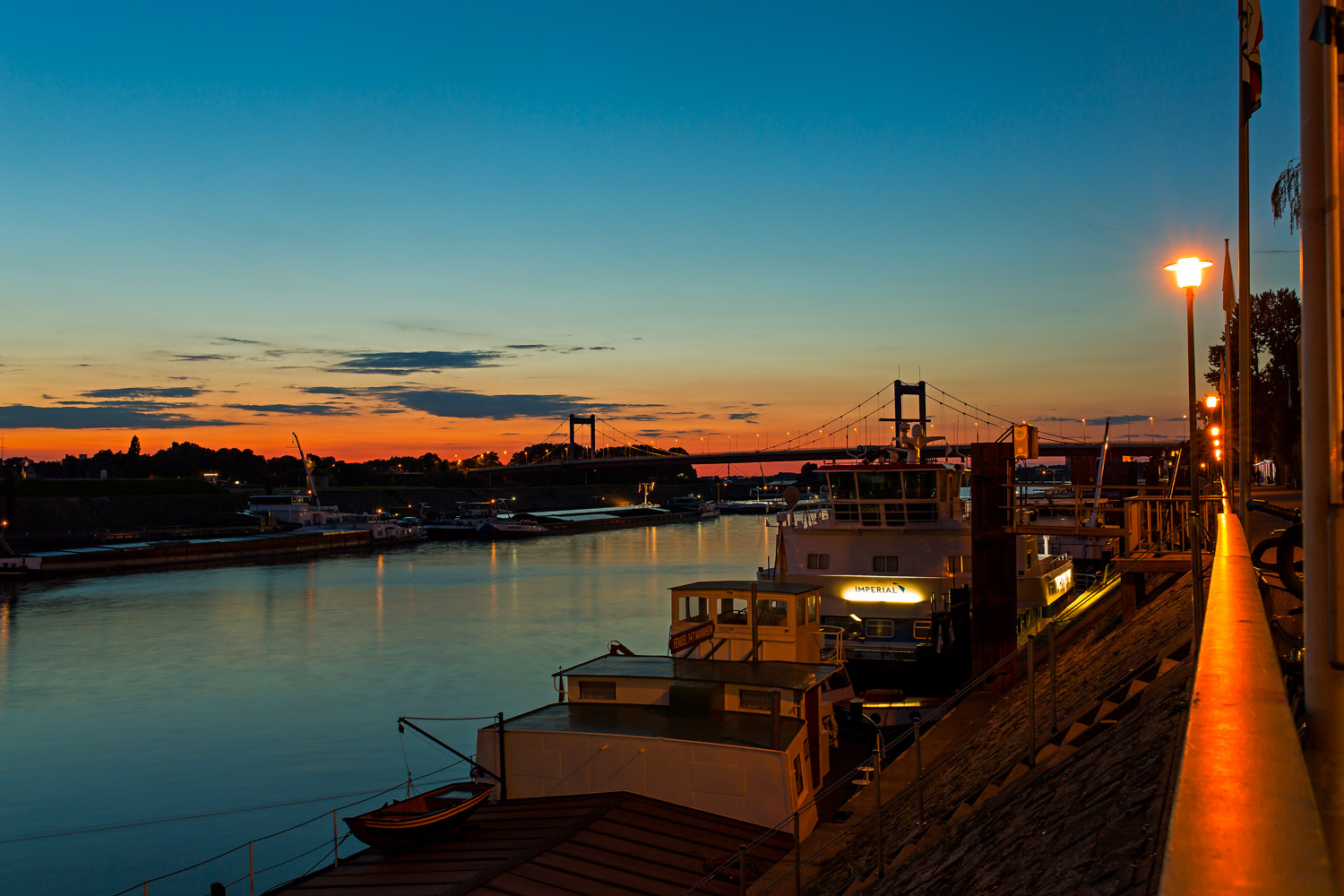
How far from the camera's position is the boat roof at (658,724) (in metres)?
13.6

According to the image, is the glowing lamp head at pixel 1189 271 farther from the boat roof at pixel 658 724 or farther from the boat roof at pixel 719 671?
the boat roof at pixel 658 724

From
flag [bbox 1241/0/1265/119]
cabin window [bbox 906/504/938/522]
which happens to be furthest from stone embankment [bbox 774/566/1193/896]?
cabin window [bbox 906/504/938/522]

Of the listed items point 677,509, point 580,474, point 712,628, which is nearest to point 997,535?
point 712,628

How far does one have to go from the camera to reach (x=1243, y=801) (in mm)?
1906

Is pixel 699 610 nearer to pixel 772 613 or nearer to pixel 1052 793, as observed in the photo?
pixel 772 613

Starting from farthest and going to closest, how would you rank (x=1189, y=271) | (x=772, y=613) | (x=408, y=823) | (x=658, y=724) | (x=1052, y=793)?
(x=772, y=613) < (x=1189, y=271) < (x=658, y=724) < (x=408, y=823) < (x=1052, y=793)

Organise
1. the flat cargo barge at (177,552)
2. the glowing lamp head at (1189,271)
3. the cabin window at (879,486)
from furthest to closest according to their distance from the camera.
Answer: the flat cargo barge at (177,552), the cabin window at (879,486), the glowing lamp head at (1189,271)

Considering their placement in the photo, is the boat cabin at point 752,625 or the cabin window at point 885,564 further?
the cabin window at point 885,564

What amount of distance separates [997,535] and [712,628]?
19.7ft

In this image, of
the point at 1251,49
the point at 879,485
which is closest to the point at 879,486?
the point at 879,485

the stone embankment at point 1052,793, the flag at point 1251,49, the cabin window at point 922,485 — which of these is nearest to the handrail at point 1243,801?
the stone embankment at point 1052,793

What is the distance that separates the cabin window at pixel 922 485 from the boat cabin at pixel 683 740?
1134 cm

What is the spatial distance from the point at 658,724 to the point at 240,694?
70.9 feet

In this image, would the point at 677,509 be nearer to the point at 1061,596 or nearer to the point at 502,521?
the point at 502,521
